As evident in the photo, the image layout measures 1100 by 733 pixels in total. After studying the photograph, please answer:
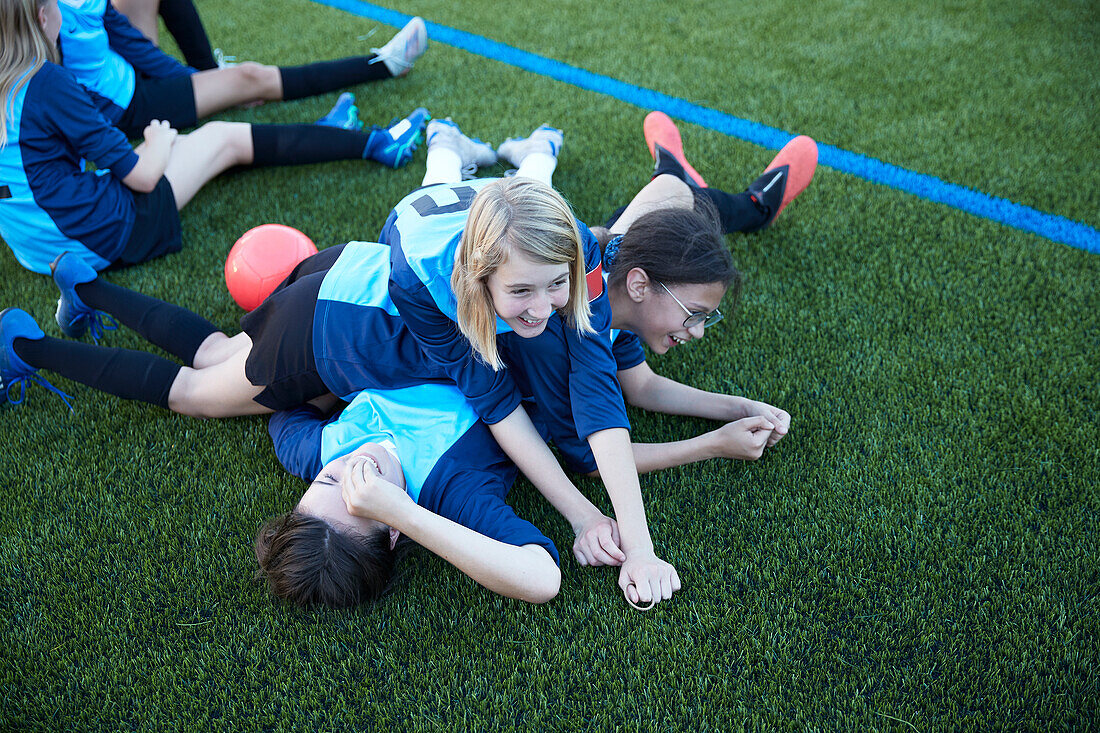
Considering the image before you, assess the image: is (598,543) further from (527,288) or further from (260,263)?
(260,263)

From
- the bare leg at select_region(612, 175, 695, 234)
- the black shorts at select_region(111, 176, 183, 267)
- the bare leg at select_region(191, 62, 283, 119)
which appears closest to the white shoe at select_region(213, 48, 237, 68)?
the bare leg at select_region(191, 62, 283, 119)

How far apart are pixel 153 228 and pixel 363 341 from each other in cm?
136

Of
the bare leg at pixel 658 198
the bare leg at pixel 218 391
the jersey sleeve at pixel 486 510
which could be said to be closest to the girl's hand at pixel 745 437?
the jersey sleeve at pixel 486 510

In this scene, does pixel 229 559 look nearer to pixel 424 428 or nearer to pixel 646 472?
pixel 424 428

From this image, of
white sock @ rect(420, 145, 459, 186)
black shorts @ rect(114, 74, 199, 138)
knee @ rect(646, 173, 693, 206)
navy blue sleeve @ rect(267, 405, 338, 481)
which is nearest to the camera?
navy blue sleeve @ rect(267, 405, 338, 481)

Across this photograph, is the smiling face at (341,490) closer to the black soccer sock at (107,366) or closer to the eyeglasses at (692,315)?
the black soccer sock at (107,366)

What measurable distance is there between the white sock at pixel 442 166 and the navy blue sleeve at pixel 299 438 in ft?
3.22

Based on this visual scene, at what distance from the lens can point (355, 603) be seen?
5.71 ft

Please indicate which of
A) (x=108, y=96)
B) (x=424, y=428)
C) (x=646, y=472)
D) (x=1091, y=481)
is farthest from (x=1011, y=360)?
(x=108, y=96)

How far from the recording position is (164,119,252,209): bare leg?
9.80 feet

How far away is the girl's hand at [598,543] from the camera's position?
72.1 inches

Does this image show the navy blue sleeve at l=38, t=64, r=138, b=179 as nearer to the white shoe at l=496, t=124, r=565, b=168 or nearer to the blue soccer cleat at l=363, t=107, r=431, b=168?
the blue soccer cleat at l=363, t=107, r=431, b=168

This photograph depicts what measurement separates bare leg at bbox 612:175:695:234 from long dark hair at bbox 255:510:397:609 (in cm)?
131

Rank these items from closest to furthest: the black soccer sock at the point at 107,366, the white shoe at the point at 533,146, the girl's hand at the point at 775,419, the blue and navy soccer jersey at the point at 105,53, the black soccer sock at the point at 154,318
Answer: the girl's hand at the point at 775,419 < the black soccer sock at the point at 107,366 < the black soccer sock at the point at 154,318 < the blue and navy soccer jersey at the point at 105,53 < the white shoe at the point at 533,146
